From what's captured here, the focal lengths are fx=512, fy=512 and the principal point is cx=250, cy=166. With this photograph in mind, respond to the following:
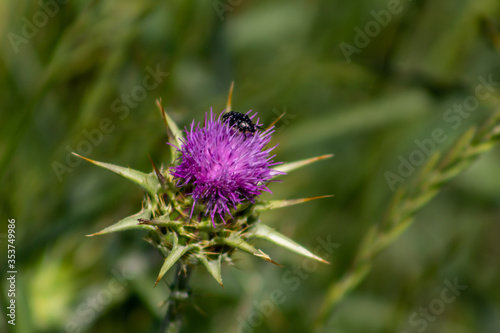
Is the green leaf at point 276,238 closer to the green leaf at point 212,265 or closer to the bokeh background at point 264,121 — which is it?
the green leaf at point 212,265

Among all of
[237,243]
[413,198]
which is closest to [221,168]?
[237,243]

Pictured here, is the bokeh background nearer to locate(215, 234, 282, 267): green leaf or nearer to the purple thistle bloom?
locate(215, 234, 282, 267): green leaf

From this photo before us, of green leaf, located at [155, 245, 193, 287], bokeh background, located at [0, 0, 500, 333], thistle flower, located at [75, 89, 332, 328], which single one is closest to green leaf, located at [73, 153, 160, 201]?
thistle flower, located at [75, 89, 332, 328]

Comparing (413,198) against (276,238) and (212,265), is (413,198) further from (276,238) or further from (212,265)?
(212,265)

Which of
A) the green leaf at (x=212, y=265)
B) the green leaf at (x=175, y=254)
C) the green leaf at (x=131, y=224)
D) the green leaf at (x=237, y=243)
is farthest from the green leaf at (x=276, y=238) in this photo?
the green leaf at (x=131, y=224)

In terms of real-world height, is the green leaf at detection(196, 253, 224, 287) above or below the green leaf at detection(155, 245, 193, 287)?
below

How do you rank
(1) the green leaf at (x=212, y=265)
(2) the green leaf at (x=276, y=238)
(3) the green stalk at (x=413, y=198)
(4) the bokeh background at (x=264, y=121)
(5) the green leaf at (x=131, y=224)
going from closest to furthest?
(5) the green leaf at (x=131, y=224) → (1) the green leaf at (x=212, y=265) → (2) the green leaf at (x=276, y=238) → (3) the green stalk at (x=413, y=198) → (4) the bokeh background at (x=264, y=121)
